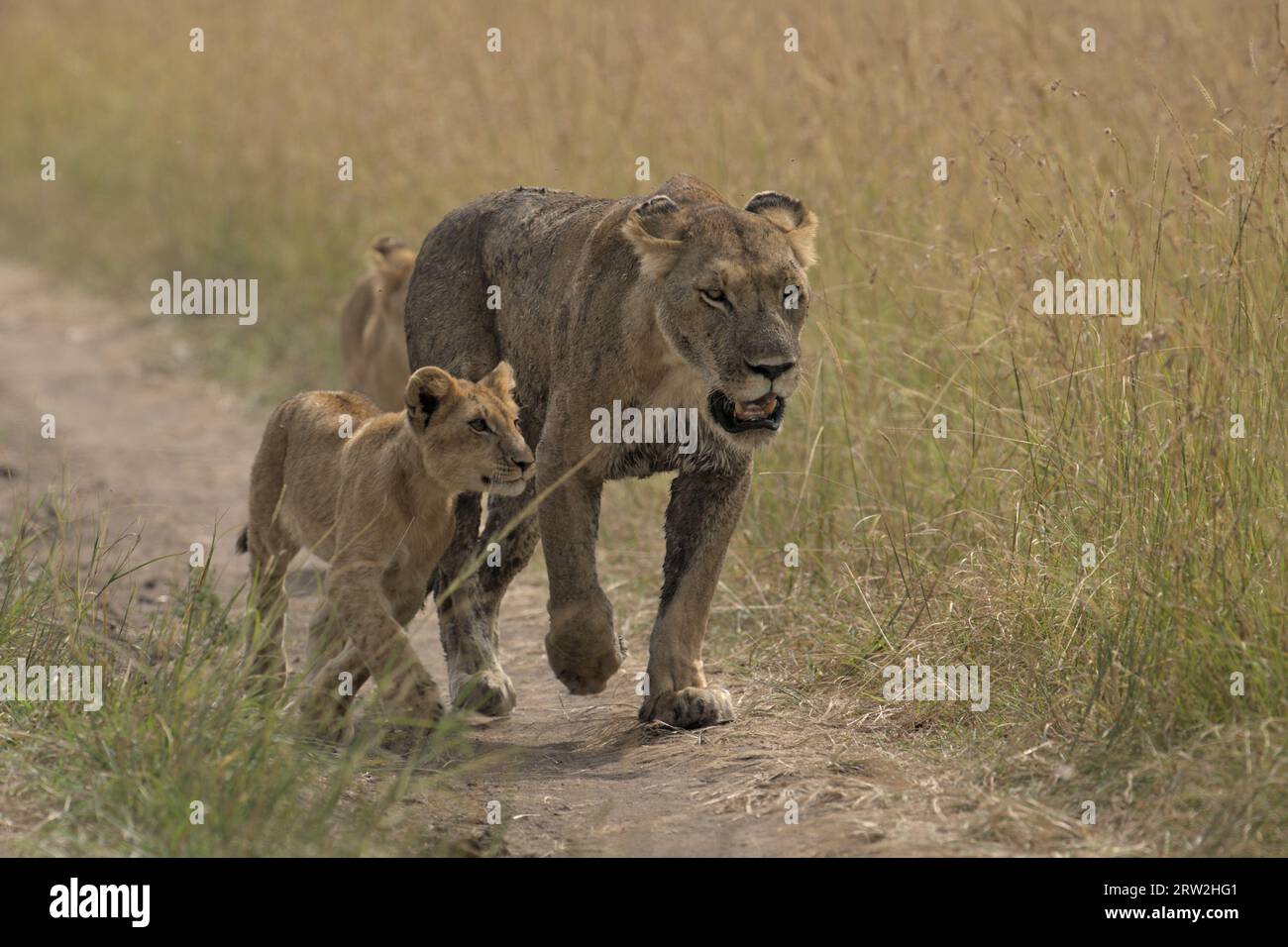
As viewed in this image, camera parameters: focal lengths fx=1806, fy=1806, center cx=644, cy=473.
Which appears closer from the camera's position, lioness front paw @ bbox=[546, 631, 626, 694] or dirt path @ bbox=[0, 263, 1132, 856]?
dirt path @ bbox=[0, 263, 1132, 856]

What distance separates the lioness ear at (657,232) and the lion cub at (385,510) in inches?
23.7

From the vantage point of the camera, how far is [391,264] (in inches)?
340

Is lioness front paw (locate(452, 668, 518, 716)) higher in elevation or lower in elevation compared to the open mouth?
lower

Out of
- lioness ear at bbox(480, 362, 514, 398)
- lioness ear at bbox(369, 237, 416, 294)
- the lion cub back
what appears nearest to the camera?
lioness ear at bbox(480, 362, 514, 398)

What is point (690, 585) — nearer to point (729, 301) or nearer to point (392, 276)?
point (729, 301)

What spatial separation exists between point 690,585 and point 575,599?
41 centimetres

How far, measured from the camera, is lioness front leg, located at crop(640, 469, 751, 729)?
18.6 feet

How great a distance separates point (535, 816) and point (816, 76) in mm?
4519

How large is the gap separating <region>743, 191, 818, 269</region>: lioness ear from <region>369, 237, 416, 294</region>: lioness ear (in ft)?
10.1

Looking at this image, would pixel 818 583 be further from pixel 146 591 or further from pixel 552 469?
pixel 146 591

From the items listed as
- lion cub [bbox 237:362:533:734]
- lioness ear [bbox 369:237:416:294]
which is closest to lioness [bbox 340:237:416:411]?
lioness ear [bbox 369:237:416:294]

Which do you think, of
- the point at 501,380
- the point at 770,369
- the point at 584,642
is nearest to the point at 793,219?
the point at 770,369

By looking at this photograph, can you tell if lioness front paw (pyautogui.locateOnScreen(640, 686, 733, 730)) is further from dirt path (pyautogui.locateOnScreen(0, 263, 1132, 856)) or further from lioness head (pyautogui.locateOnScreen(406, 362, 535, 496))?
lioness head (pyautogui.locateOnScreen(406, 362, 535, 496))

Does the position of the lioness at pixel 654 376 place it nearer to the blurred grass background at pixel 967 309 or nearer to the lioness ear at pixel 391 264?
the blurred grass background at pixel 967 309
